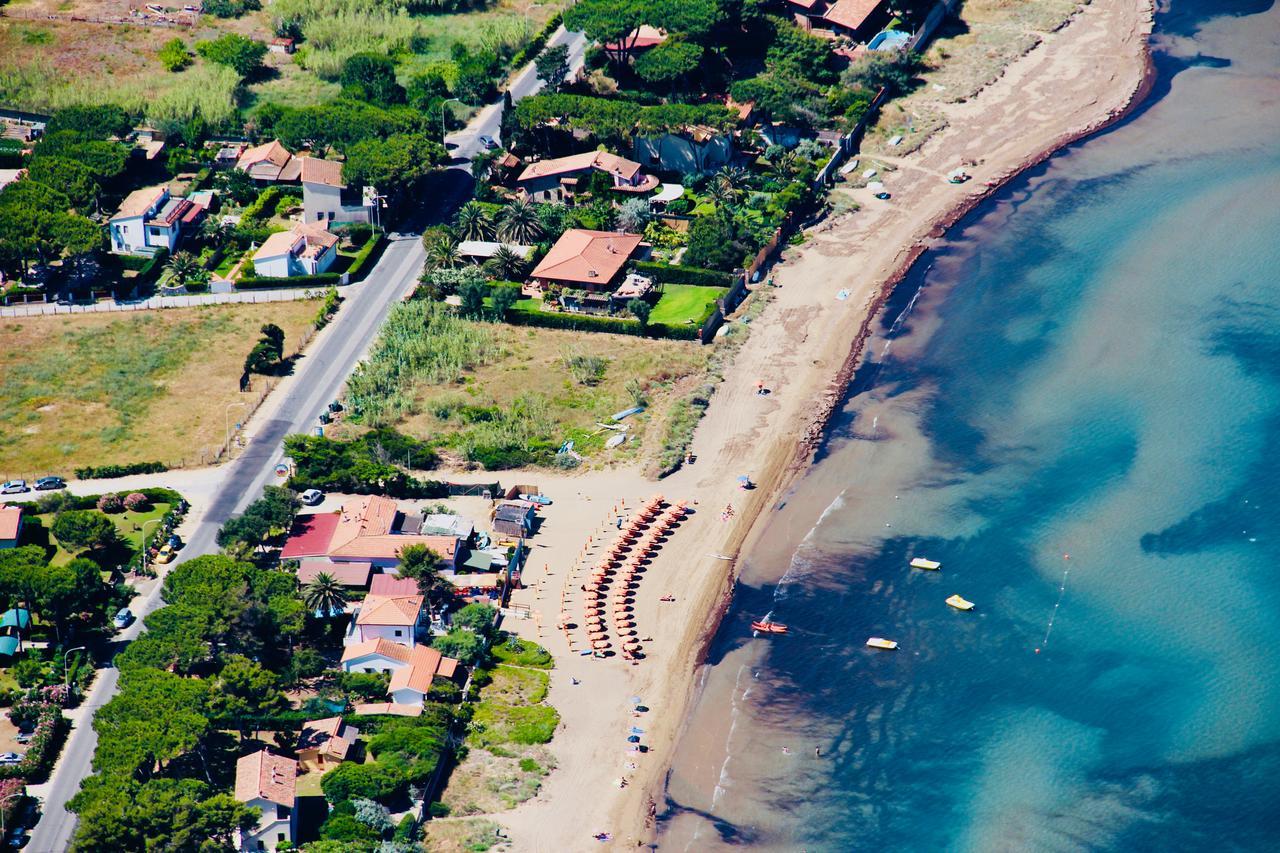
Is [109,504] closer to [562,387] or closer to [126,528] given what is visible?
[126,528]

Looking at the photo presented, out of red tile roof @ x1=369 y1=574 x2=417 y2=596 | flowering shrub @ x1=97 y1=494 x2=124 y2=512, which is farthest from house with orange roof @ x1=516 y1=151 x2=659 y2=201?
red tile roof @ x1=369 y1=574 x2=417 y2=596

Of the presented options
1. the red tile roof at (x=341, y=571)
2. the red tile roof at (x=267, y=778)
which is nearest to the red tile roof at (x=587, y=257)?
the red tile roof at (x=341, y=571)

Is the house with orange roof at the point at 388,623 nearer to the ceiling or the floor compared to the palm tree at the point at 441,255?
nearer to the floor

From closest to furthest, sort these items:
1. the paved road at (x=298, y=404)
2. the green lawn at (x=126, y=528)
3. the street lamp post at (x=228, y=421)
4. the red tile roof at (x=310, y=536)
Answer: the paved road at (x=298, y=404), the red tile roof at (x=310, y=536), the green lawn at (x=126, y=528), the street lamp post at (x=228, y=421)

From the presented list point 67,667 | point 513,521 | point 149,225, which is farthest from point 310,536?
point 149,225

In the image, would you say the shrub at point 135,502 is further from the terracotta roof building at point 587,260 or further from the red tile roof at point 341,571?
the terracotta roof building at point 587,260

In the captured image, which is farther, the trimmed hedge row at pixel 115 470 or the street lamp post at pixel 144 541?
the trimmed hedge row at pixel 115 470
